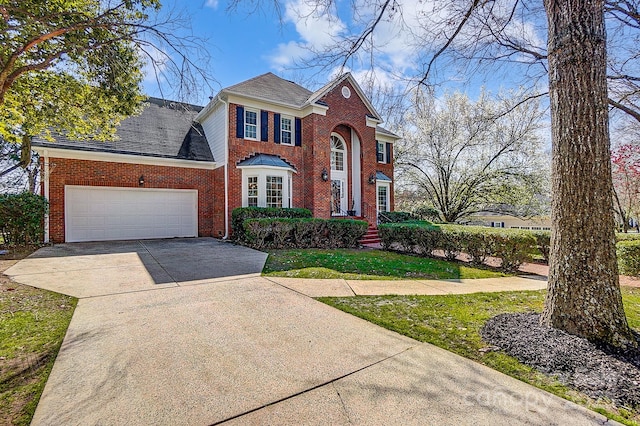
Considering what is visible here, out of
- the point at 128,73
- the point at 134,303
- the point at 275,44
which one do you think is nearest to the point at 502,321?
the point at 134,303

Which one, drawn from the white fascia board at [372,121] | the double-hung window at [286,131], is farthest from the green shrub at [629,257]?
the double-hung window at [286,131]

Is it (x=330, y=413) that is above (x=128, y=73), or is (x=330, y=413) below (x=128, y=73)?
below

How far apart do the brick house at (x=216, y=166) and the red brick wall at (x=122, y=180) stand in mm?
33

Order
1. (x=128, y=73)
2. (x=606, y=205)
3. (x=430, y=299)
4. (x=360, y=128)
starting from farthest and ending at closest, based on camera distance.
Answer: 1. (x=360, y=128)
2. (x=128, y=73)
3. (x=430, y=299)
4. (x=606, y=205)

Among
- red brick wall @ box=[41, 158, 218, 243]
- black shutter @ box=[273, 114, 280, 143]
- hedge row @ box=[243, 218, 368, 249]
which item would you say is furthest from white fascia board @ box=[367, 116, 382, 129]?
red brick wall @ box=[41, 158, 218, 243]

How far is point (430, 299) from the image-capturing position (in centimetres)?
498

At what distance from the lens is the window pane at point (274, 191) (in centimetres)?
1383

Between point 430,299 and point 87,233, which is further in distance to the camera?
point 87,233

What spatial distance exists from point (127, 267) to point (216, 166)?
788cm

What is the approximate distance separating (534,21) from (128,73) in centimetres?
927

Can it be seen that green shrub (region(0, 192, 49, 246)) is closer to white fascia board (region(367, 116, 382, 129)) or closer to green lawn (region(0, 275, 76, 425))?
green lawn (region(0, 275, 76, 425))

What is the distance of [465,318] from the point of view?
4.08m

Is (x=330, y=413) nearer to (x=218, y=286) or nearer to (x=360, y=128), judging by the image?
(x=218, y=286)

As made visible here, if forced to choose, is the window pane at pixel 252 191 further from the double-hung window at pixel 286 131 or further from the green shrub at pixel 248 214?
the double-hung window at pixel 286 131
